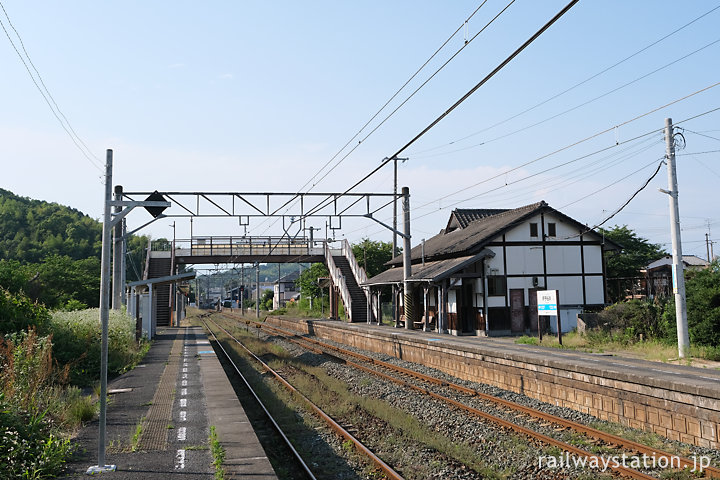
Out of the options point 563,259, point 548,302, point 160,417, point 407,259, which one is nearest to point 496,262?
point 563,259

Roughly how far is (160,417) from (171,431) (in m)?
1.15

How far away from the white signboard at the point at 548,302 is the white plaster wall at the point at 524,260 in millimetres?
4829

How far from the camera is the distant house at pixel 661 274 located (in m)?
25.3

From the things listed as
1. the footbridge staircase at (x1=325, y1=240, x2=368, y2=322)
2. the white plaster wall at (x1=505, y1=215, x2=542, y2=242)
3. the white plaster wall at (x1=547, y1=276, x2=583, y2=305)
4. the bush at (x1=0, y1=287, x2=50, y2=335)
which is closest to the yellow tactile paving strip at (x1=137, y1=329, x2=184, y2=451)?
the bush at (x1=0, y1=287, x2=50, y2=335)

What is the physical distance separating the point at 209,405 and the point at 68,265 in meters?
28.0

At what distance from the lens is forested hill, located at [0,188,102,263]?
6562 cm

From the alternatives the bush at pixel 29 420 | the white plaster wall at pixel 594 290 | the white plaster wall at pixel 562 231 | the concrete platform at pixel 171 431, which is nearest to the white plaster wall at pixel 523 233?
the white plaster wall at pixel 562 231

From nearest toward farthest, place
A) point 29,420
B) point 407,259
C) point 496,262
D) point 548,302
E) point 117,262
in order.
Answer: point 29,420, point 548,302, point 117,262, point 496,262, point 407,259

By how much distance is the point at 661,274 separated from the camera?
33.2 m

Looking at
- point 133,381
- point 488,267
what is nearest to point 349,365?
point 133,381

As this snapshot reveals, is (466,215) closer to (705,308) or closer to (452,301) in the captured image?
(452,301)

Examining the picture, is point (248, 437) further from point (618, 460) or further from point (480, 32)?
point (480, 32)

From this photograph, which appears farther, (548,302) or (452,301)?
(452,301)

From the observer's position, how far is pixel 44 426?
7.49m
